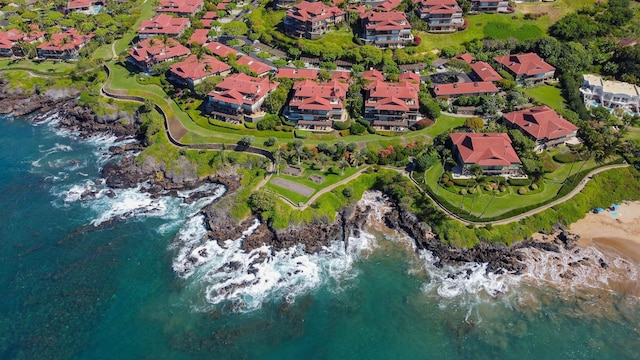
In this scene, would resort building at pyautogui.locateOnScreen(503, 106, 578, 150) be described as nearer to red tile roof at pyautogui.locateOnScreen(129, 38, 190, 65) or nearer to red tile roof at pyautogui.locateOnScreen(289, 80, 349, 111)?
red tile roof at pyautogui.locateOnScreen(289, 80, 349, 111)

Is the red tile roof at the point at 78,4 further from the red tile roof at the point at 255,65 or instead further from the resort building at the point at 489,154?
the resort building at the point at 489,154

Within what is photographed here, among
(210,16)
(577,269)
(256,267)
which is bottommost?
(577,269)

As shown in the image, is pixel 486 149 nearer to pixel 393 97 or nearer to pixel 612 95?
pixel 393 97

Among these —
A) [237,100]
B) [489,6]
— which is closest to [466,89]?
[489,6]

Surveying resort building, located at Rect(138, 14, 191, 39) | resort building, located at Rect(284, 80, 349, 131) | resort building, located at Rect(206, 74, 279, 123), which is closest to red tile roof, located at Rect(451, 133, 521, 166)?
resort building, located at Rect(284, 80, 349, 131)

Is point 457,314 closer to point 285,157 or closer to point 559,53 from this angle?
point 285,157
